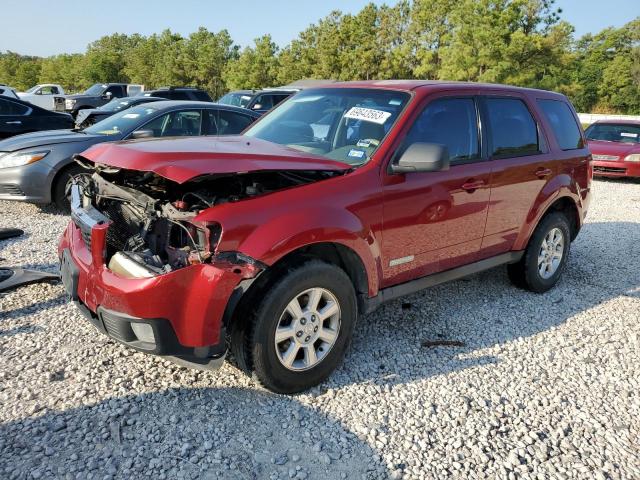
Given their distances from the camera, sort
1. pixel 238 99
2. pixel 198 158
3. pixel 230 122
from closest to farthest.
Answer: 1. pixel 198 158
2. pixel 230 122
3. pixel 238 99

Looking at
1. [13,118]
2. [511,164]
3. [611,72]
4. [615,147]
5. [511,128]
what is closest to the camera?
[511,164]

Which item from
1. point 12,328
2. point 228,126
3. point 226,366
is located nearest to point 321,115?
point 226,366

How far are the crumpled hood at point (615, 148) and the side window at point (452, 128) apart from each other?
33.2ft

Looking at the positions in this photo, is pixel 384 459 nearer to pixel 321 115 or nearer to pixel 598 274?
pixel 321 115

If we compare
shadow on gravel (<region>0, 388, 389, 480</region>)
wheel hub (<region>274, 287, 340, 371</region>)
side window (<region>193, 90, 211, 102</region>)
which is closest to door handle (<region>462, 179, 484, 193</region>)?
wheel hub (<region>274, 287, 340, 371</region>)

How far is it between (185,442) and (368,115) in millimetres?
2435

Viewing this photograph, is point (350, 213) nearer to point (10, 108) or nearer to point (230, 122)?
point (230, 122)

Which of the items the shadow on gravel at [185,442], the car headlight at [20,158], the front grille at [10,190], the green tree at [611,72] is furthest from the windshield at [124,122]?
the green tree at [611,72]

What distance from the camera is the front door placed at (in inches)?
134

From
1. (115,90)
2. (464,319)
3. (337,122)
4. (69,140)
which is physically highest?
(337,122)

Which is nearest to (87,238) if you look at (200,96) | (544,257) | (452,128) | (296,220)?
(296,220)

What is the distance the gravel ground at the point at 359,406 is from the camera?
2.53 meters

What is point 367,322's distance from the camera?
4.13 m

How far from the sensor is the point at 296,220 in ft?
9.26
